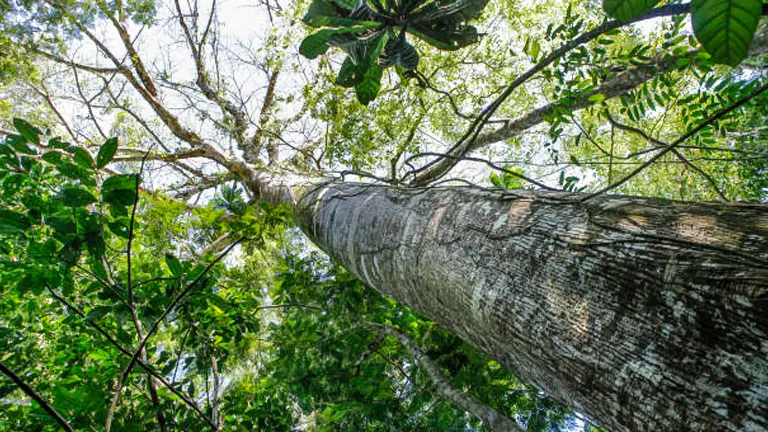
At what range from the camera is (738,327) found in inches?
18.8

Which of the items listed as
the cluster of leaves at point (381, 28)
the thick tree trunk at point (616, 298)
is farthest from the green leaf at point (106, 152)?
the cluster of leaves at point (381, 28)

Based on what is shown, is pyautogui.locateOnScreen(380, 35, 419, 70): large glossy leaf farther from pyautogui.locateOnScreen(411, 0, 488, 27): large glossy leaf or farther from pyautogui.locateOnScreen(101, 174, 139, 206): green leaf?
pyautogui.locateOnScreen(101, 174, 139, 206): green leaf

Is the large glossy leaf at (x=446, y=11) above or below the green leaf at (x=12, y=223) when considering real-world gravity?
above

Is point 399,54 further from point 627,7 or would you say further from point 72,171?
point 72,171

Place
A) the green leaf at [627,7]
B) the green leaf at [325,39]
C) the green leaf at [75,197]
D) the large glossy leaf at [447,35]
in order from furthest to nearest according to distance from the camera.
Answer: the large glossy leaf at [447,35] < the green leaf at [325,39] < the green leaf at [75,197] < the green leaf at [627,7]

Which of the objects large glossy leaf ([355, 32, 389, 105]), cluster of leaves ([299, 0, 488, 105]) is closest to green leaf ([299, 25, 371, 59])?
cluster of leaves ([299, 0, 488, 105])

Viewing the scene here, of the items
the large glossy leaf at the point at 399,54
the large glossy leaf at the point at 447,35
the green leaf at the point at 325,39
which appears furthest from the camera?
the large glossy leaf at the point at 447,35

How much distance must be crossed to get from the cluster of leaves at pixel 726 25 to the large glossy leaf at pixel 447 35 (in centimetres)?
199

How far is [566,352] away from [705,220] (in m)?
0.36

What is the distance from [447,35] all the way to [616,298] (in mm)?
2413

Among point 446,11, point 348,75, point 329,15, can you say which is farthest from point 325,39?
point 446,11

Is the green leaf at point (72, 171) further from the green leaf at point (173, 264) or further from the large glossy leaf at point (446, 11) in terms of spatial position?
the large glossy leaf at point (446, 11)

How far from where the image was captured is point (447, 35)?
101 inches

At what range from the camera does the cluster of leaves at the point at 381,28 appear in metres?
2.19
